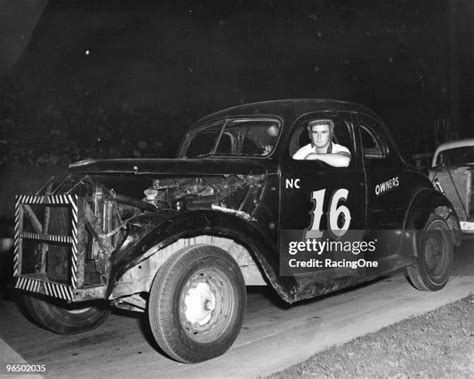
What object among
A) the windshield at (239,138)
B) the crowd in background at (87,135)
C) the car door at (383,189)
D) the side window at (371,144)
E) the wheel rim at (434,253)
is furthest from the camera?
the crowd in background at (87,135)

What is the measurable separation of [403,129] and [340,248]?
19982 millimetres

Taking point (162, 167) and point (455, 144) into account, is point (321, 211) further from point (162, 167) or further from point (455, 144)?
point (455, 144)

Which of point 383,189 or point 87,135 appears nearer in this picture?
point 383,189

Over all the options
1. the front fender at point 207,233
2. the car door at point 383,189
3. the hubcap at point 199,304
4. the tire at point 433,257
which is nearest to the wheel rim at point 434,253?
the tire at point 433,257

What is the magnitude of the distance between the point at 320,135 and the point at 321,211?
0.78m

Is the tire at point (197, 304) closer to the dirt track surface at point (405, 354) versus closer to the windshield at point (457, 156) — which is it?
the dirt track surface at point (405, 354)

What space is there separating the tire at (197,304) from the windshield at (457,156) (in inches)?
254

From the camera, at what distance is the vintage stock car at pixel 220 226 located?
3793 mm

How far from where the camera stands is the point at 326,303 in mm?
5715

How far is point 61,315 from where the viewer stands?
468 centimetres

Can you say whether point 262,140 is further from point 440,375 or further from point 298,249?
point 440,375

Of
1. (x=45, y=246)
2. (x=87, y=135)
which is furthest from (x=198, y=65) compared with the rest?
(x=45, y=246)

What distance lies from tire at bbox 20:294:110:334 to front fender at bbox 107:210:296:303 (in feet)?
3.95

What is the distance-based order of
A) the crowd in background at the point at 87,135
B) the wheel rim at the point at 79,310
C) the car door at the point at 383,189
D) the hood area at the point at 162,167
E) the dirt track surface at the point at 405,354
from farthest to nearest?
the crowd in background at the point at 87,135
the car door at the point at 383,189
the wheel rim at the point at 79,310
the hood area at the point at 162,167
the dirt track surface at the point at 405,354
